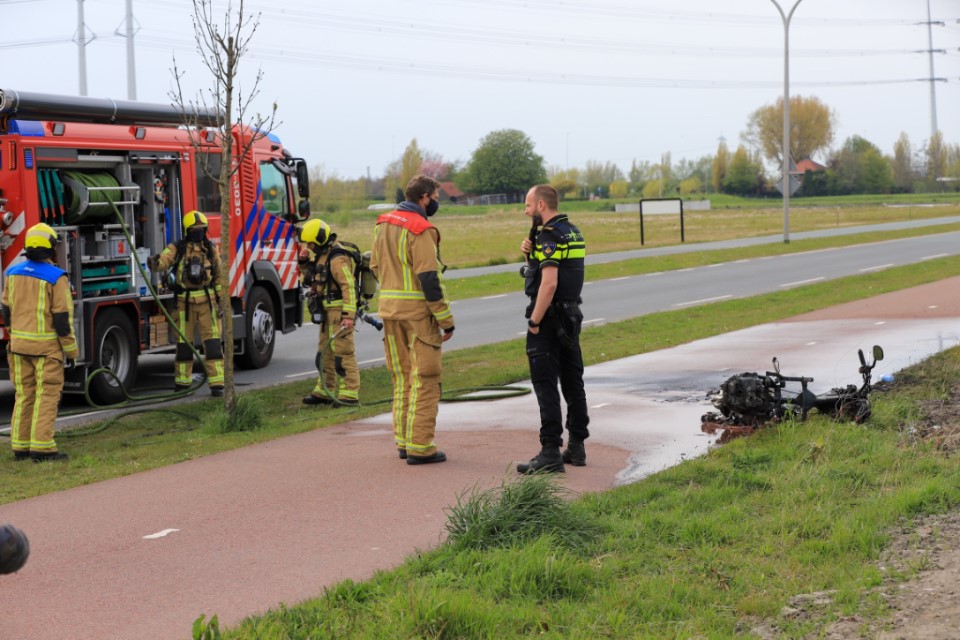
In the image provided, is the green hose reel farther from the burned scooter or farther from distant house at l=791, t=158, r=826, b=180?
distant house at l=791, t=158, r=826, b=180

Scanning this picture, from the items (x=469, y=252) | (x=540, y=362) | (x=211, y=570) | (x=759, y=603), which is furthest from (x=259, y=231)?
(x=469, y=252)

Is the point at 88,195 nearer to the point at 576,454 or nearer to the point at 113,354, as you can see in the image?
the point at 113,354

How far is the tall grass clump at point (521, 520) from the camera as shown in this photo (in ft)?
19.4

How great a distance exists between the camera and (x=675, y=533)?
6.15m

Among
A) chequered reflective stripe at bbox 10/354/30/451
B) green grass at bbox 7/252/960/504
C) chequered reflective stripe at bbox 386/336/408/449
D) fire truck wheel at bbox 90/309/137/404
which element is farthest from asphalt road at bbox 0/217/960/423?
chequered reflective stripe at bbox 386/336/408/449

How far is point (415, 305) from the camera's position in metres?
8.25

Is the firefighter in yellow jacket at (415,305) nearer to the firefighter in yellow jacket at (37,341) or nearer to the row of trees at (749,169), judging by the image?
the firefighter in yellow jacket at (37,341)

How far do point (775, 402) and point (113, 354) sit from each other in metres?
7.09

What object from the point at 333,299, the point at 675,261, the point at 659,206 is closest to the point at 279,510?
the point at 333,299

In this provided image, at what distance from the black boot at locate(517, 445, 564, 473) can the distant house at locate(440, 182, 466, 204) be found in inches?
4701

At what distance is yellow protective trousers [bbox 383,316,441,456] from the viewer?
8.25 m

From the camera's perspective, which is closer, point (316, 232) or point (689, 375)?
point (316, 232)

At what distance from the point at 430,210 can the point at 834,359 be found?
20.3 feet

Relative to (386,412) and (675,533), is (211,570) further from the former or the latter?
(386,412)
